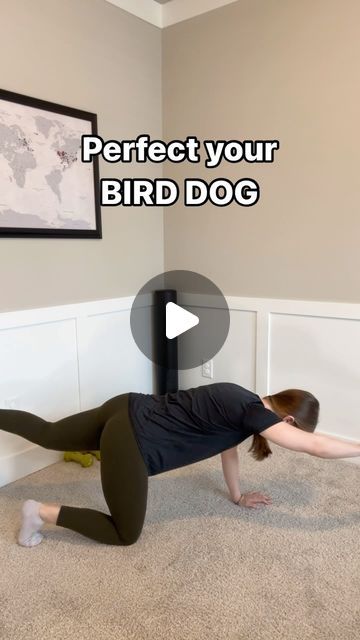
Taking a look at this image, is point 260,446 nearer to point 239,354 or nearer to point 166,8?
point 239,354

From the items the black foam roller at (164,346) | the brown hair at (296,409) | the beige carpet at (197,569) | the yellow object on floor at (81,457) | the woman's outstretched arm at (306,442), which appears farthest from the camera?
the black foam roller at (164,346)

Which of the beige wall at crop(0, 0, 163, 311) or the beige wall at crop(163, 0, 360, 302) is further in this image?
the beige wall at crop(163, 0, 360, 302)

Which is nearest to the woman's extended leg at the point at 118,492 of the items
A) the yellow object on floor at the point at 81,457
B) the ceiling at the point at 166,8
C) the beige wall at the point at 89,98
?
the yellow object on floor at the point at 81,457

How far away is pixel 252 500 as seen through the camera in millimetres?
1932

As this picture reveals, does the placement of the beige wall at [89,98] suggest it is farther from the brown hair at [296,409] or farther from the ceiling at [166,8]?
the brown hair at [296,409]

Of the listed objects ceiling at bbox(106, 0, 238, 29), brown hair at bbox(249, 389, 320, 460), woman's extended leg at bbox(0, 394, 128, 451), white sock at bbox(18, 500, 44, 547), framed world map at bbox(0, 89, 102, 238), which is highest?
ceiling at bbox(106, 0, 238, 29)

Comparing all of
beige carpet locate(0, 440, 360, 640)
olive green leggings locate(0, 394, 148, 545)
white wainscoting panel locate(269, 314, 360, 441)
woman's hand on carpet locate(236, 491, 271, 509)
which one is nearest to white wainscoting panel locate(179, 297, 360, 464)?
white wainscoting panel locate(269, 314, 360, 441)

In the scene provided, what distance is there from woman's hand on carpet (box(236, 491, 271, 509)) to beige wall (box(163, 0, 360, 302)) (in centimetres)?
100

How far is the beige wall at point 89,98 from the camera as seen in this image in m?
2.11

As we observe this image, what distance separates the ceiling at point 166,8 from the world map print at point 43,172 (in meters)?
0.76

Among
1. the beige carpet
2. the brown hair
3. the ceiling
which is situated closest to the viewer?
the beige carpet

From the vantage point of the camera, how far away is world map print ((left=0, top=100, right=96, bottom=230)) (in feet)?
6.73

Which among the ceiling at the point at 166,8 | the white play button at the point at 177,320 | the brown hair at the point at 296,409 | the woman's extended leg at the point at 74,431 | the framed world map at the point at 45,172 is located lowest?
the woman's extended leg at the point at 74,431

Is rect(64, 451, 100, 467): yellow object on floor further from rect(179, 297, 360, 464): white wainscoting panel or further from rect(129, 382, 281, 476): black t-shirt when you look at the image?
rect(179, 297, 360, 464): white wainscoting panel
